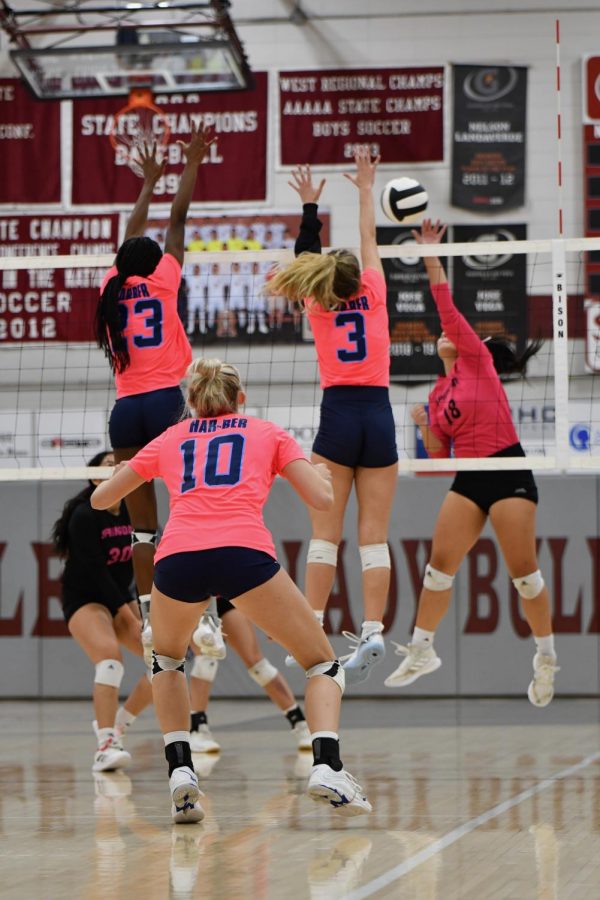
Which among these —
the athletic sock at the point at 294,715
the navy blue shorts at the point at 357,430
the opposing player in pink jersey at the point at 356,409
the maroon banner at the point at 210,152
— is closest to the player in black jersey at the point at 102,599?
Result: the athletic sock at the point at 294,715

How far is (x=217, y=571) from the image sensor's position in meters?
5.70

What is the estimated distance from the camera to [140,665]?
549 inches

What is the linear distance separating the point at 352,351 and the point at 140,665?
7.27 meters

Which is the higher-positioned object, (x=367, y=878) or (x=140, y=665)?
(x=367, y=878)

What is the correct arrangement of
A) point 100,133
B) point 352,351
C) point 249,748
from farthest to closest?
point 100,133, point 249,748, point 352,351

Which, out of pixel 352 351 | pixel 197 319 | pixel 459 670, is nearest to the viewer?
pixel 352 351

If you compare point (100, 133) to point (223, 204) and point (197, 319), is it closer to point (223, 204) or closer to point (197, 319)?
point (223, 204)

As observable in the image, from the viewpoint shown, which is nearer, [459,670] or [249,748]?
[249,748]

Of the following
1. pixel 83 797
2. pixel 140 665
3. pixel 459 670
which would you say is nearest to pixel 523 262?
pixel 459 670


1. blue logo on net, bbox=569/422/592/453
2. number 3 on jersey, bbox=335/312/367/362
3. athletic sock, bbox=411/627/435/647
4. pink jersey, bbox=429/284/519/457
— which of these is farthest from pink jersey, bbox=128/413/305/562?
blue logo on net, bbox=569/422/592/453

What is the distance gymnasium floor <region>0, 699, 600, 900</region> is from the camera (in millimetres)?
5152

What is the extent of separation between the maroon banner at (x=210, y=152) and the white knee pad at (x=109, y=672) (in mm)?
8581

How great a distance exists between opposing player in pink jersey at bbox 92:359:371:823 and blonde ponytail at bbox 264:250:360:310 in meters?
1.32

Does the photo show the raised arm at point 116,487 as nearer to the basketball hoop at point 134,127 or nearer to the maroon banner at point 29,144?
the basketball hoop at point 134,127
